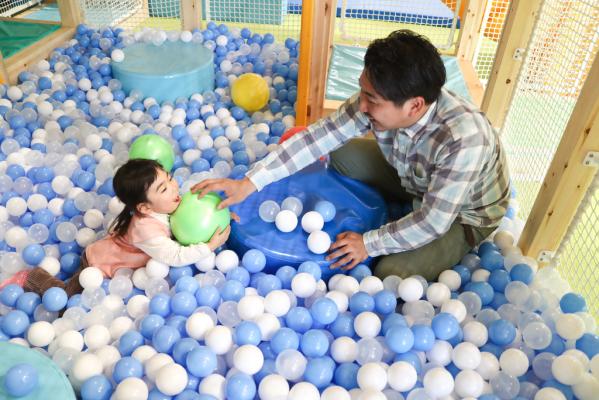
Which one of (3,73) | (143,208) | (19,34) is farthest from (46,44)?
(143,208)

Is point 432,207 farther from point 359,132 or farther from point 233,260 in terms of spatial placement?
point 233,260

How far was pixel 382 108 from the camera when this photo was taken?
4.42ft

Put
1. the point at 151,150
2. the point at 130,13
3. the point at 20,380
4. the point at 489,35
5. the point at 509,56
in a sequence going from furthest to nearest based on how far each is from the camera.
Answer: the point at 489,35
the point at 130,13
the point at 509,56
the point at 151,150
the point at 20,380

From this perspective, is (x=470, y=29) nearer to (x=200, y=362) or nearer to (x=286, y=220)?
(x=286, y=220)

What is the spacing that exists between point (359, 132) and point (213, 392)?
92cm

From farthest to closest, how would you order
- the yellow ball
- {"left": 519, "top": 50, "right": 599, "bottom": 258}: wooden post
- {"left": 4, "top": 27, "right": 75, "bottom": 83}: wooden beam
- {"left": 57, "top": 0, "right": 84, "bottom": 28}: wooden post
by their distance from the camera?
{"left": 57, "top": 0, "right": 84, "bottom": 28}: wooden post
{"left": 4, "top": 27, "right": 75, "bottom": 83}: wooden beam
the yellow ball
{"left": 519, "top": 50, "right": 599, "bottom": 258}: wooden post

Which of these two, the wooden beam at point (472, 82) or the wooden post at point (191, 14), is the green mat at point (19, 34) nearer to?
the wooden post at point (191, 14)

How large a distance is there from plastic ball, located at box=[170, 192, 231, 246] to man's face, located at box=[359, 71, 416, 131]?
21.2 inches

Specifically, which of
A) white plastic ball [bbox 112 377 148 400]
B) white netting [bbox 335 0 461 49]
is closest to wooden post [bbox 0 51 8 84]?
white netting [bbox 335 0 461 49]

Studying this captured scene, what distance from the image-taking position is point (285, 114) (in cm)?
254

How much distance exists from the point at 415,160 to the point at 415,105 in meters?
0.26

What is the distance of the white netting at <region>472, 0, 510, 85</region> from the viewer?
3.25 m

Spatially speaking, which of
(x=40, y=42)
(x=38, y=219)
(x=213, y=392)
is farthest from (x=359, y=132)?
(x=40, y=42)

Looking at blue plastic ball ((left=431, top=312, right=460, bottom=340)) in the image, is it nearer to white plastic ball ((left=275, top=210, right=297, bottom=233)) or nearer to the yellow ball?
white plastic ball ((left=275, top=210, right=297, bottom=233))
